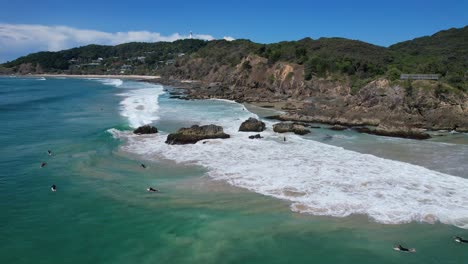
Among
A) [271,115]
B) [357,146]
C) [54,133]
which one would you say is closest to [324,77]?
[271,115]

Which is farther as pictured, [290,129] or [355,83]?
[355,83]

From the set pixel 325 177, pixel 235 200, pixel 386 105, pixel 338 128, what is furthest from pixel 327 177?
pixel 386 105

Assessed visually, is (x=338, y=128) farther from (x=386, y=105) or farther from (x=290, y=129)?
(x=386, y=105)

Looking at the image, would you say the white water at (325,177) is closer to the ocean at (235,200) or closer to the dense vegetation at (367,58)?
the ocean at (235,200)

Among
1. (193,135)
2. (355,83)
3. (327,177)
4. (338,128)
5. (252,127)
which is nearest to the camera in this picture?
(327,177)

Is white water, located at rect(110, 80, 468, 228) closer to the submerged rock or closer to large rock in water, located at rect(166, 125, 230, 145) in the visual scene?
large rock in water, located at rect(166, 125, 230, 145)

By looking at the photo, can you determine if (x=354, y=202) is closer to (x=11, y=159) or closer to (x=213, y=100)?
(x=11, y=159)

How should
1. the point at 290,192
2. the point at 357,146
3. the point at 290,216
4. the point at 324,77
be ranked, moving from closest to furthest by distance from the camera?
1. the point at 290,216
2. the point at 290,192
3. the point at 357,146
4. the point at 324,77
